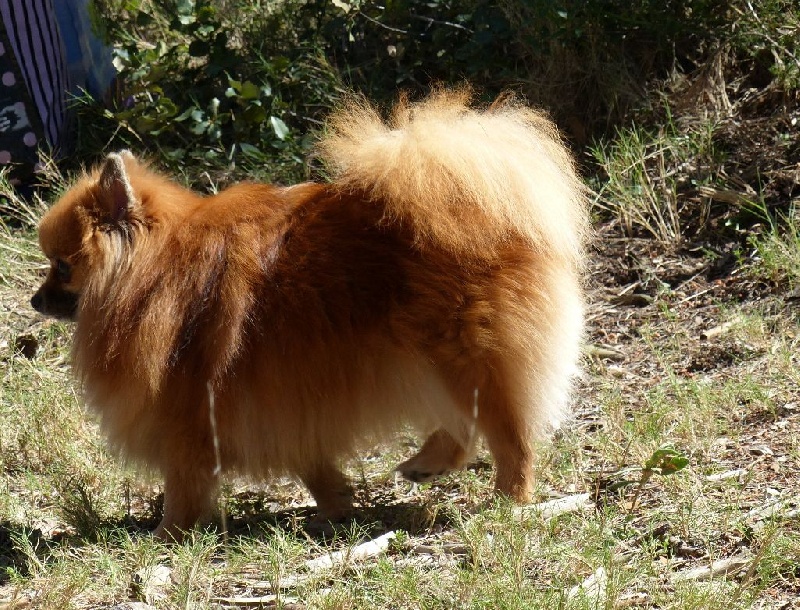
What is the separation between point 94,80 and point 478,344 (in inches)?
213

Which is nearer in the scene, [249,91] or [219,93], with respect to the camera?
[249,91]

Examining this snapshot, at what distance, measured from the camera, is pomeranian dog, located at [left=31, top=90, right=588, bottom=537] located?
4074 mm

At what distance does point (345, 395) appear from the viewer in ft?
13.7

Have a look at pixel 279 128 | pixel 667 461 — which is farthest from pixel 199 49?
pixel 667 461

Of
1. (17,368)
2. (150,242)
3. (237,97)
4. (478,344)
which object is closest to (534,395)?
(478,344)

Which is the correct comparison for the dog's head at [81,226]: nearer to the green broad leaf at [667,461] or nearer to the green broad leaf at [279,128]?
the green broad leaf at [667,461]

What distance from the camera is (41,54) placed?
7.80 meters

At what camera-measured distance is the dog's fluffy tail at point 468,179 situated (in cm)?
407

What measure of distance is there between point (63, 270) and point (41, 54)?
4.02m

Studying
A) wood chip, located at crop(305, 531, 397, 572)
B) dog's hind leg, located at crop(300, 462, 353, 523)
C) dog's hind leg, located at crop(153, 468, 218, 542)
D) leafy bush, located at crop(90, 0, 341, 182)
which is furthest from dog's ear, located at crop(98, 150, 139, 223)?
leafy bush, located at crop(90, 0, 341, 182)

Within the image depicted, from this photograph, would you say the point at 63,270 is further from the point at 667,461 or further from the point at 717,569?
the point at 717,569

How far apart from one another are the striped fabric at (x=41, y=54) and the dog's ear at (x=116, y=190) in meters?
3.87

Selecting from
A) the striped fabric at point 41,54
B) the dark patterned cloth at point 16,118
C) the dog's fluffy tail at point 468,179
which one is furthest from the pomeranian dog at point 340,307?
the striped fabric at point 41,54

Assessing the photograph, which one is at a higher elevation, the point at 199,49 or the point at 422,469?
the point at 199,49
